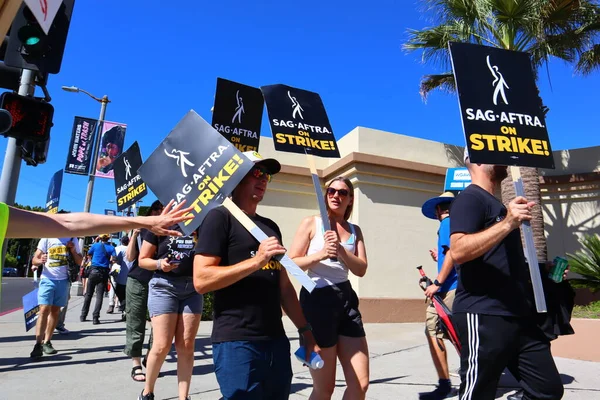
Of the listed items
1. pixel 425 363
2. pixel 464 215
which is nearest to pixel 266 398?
pixel 464 215

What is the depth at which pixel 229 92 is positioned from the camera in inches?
203

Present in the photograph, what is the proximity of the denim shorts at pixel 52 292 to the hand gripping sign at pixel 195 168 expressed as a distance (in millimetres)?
4819

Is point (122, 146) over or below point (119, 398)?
over

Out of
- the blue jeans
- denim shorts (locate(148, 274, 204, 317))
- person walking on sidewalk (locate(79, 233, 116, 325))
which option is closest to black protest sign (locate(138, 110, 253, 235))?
the blue jeans

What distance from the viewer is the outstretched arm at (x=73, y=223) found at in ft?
5.94

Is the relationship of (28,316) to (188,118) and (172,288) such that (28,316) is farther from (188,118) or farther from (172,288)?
(188,118)

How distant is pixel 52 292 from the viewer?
642cm

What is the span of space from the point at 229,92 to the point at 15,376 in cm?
416

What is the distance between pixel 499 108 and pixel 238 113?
10.5 ft

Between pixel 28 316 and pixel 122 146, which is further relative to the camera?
pixel 122 146

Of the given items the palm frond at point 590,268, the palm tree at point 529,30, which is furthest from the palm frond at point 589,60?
the palm frond at point 590,268

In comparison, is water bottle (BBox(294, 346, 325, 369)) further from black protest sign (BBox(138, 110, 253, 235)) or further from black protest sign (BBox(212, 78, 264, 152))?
black protest sign (BBox(212, 78, 264, 152))

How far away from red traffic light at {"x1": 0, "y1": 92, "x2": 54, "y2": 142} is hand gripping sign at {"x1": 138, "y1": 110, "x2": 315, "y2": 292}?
12.5 feet

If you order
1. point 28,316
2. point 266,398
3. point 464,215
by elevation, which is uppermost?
point 464,215
